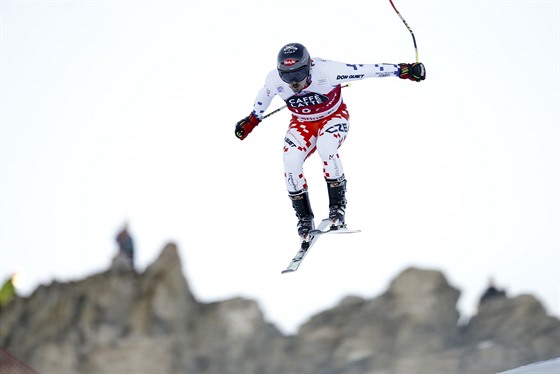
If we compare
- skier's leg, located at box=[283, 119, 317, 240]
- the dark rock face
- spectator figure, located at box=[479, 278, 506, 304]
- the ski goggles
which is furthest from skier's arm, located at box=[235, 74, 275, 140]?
spectator figure, located at box=[479, 278, 506, 304]

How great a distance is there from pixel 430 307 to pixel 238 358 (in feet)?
18.9

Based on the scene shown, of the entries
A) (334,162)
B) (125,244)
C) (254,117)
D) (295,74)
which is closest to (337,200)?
(334,162)

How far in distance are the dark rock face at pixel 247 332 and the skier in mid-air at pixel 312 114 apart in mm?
13596

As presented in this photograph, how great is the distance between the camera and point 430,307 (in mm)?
23828

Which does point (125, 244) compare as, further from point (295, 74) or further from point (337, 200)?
point (295, 74)

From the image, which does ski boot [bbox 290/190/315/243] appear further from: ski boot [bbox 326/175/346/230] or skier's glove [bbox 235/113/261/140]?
skier's glove [bbox 235/113/261/140]

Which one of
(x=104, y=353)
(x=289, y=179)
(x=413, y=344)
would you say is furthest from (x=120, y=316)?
(x=289, y=179)

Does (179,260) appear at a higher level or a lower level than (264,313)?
higher

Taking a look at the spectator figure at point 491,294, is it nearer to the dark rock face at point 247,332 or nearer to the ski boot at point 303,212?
the dark rock face at point 247,332

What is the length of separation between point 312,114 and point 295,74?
85 cm

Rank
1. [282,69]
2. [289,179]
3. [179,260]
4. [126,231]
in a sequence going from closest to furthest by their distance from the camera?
[282,69], [289,179], [126,231], [179,260]

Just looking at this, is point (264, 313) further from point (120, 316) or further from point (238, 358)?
point (120, 316)

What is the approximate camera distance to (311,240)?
10055 millimetres

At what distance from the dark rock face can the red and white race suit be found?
13783 mm
